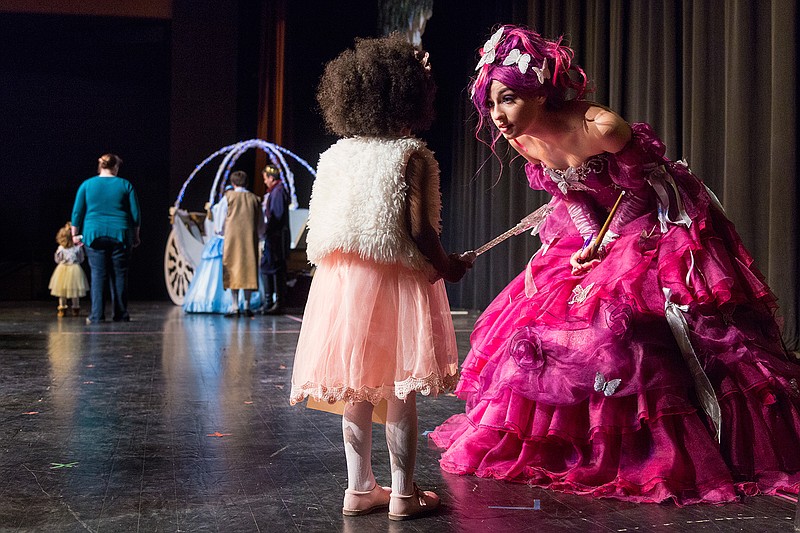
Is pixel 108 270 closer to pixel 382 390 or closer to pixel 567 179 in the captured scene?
pixel 567 179

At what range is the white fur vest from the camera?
172cm

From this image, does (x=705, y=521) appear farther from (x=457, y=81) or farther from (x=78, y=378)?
(x=457, y=81)

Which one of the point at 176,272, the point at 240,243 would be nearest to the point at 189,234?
the point at 176,272

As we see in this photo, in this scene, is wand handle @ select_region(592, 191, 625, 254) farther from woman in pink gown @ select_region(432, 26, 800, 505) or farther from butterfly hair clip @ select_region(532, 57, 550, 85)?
butterfly hair clip @ select_region(532, 57, 550, 85)

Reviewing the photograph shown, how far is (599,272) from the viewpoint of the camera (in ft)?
6.95

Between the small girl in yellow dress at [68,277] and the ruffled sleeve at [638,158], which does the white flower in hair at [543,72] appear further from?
the small girl in yellow dress at [68,277]

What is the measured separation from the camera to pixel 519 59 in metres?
1.93

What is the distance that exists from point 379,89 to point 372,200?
214 mm

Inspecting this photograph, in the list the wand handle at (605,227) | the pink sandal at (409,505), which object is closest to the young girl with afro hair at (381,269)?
the pink sandal at (409,505)

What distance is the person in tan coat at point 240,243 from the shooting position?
7387 millimetres

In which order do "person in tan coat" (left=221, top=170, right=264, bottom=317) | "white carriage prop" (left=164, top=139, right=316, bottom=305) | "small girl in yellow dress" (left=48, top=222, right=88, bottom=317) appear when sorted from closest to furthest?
"person in tan coat" (left=221, top=170, right=264, bottom=317)
"small girl in yellow dress" (left=48, top=222, right=88, bottom=317)
"white carriage prop" (left=164, top=139, right=316, bottom=305)

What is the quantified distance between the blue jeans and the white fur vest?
4864 mm

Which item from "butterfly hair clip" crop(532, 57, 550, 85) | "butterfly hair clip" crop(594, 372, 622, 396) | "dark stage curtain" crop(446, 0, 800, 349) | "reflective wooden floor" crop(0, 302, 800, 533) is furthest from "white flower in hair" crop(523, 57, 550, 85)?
"dark stage curtain" crop(446, 0, 800, 349)

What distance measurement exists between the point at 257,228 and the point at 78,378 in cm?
396
